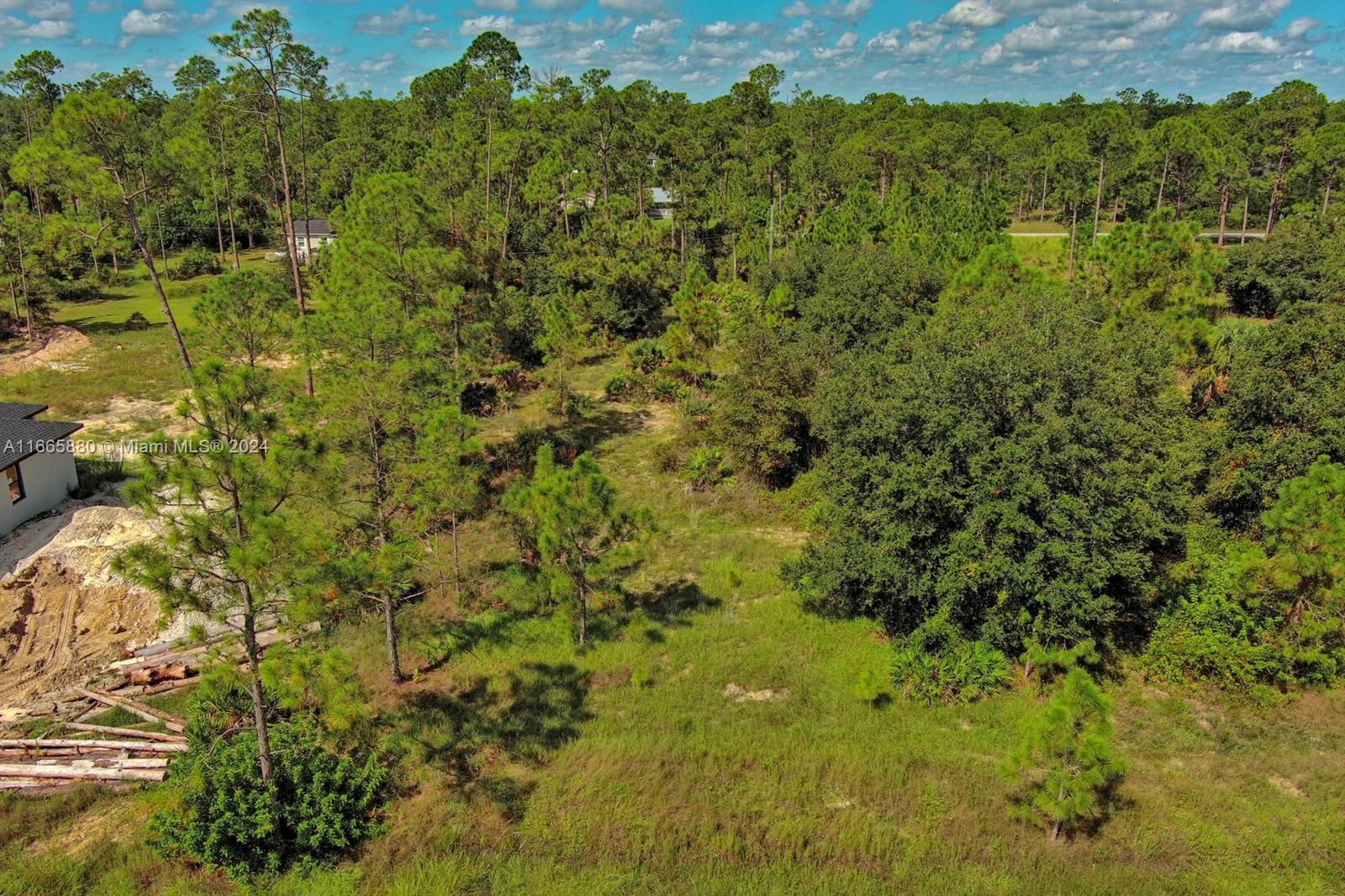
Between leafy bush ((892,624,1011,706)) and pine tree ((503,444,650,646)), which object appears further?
pine tree ((503,444,650,646))

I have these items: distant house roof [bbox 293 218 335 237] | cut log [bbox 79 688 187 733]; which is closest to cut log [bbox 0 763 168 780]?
cut log [bbox 79 688 187 733]

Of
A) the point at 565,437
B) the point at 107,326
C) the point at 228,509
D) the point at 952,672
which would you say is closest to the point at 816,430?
the point at 952,672

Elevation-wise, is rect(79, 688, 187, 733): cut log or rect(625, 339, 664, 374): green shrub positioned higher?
rect(625, 339, 664, 374): green shrub

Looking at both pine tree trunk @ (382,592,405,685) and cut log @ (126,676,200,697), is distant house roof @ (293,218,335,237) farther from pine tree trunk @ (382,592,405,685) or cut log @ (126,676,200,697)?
pine tree trunk @ (382,592,405,685)

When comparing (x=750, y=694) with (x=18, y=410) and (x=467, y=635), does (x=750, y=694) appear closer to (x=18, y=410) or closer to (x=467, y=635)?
(x=467, y=635)

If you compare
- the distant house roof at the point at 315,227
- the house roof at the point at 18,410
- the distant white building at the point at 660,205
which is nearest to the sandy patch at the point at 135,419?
the house roof at the point at 18,410

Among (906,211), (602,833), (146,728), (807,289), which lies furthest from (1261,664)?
(906,211)

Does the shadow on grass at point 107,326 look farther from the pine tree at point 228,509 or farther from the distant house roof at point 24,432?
the pine tree at point 228,509
